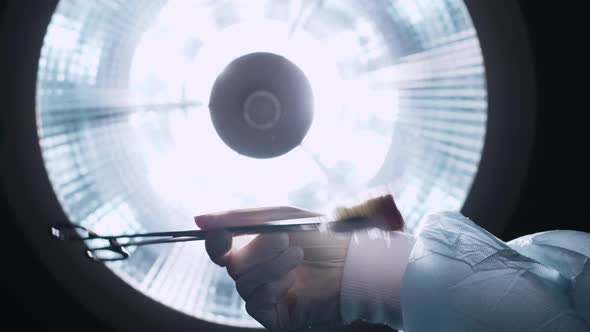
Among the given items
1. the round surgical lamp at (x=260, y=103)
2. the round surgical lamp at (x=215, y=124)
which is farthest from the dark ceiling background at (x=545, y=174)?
the round surgical lamp at (x=260, y=103)

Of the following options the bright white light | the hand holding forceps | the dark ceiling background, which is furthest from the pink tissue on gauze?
the dark ceiling background

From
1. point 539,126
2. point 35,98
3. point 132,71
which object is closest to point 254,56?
point 132,71

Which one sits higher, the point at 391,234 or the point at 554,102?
the point at 554,102

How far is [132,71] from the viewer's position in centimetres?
53

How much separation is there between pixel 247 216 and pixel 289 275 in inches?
4.7

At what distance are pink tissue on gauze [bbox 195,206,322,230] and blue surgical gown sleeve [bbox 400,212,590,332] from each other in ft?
0.42

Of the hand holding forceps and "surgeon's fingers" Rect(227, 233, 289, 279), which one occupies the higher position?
the hand holding forceps

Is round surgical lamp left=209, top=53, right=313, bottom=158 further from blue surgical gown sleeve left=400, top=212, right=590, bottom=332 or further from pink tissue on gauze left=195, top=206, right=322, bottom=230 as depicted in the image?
blue surgical gown sleeve left=400, top=212, right=590, bottom=332

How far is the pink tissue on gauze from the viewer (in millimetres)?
441

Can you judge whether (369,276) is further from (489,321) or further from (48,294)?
(48,294)

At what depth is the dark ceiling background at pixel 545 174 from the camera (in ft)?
2.16

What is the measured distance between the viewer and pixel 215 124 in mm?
515

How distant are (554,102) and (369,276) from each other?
426 mm

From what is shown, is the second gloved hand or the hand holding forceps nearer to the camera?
the hand holding forceps
